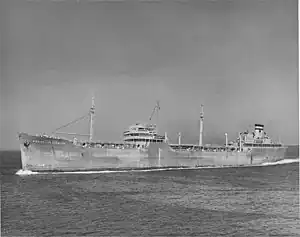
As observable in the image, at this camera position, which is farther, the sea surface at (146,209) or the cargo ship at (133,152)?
the cargo ship at (133,152)

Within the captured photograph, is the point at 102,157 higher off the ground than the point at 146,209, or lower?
higher

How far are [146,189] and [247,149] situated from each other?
70.7 ft

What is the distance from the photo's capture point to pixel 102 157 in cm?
2562

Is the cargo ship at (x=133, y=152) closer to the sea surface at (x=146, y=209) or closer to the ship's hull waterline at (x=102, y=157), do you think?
the ship's hull waterline at (x=102, y=157)

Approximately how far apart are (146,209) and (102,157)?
13.4 m

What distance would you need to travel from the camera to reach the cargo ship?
23.9 m

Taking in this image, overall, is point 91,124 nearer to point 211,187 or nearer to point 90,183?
point 90,183

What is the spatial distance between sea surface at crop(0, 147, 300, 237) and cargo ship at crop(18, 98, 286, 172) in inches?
168

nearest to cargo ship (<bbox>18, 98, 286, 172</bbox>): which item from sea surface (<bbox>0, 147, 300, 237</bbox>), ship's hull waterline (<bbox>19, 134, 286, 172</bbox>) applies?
ship's hull waterline (<bbox>19, 134, 286, 172</bbox>)

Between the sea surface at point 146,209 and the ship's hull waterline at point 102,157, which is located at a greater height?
the ship's hull waterline at point 102,157

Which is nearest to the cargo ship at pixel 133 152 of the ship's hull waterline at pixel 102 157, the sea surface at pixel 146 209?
the ship's hull waterline at pixel 102 157

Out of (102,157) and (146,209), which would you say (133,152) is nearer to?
(102,157)

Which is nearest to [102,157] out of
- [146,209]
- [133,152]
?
[133,152]

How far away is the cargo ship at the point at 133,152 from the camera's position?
78.4 ft
